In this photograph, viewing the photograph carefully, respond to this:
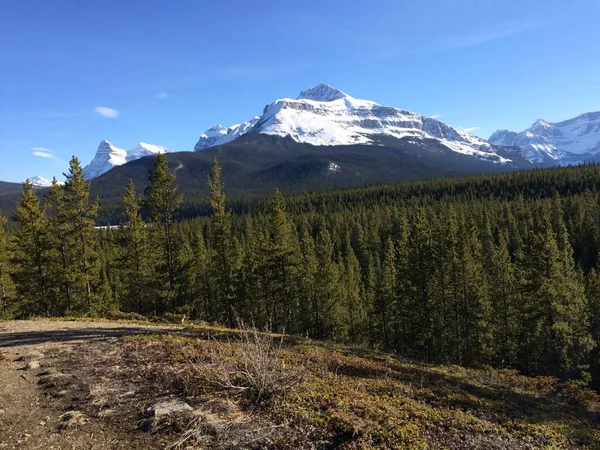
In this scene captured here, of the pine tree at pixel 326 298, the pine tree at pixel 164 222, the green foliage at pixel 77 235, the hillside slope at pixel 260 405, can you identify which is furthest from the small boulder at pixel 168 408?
the pine tree at pixel 326 298

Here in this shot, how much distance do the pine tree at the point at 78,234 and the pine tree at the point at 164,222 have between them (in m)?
4.07

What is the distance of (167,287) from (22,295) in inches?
419

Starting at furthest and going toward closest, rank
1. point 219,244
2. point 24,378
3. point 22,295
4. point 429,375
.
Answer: point 219,244 < point 22,295 < point 429,375 < point 24,378

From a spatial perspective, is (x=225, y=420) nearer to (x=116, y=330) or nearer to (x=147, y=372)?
(x=147, y=372)

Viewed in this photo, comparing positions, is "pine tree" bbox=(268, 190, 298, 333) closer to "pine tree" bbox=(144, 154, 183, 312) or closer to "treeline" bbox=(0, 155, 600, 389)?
"treeline" bbox=(0, 155, 600, 389)

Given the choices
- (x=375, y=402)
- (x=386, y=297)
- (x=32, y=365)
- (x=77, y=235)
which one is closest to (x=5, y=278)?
(x=77, y=235)

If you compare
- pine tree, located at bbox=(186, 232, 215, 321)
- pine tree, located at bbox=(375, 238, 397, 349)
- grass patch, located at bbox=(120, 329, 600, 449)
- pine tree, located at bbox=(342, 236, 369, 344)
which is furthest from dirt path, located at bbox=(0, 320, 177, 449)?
pine tree, located at bbox=(342, 236, 369, 344)

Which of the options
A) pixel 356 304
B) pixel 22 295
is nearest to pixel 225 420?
pixel 22 295

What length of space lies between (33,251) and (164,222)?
918 centimetres

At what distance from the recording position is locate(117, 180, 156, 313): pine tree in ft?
106

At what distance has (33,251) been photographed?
91.4 ft

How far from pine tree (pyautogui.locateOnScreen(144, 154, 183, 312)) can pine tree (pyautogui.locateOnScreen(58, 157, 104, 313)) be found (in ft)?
13.3

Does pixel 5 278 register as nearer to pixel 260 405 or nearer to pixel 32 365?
pixel 32 365

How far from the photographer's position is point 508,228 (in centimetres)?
8269
